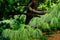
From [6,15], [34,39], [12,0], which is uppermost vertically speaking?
[12,0]

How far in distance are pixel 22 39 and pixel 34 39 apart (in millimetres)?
72

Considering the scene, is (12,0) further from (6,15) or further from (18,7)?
(18,7)

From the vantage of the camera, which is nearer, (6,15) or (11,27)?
(11,27)

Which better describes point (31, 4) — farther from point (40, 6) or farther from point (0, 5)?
point (40, 6)

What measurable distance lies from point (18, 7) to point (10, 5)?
21 centimetres

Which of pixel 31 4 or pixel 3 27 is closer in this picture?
pixel 3 27

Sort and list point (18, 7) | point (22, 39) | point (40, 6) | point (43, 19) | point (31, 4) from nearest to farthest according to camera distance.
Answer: point (22, 39) < point (43, 19) < point (31, 4) < point (18, 7) < point (40, 6)

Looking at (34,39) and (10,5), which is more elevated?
(10,5)

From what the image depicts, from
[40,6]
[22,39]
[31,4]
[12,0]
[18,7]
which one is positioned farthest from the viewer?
[40,6]

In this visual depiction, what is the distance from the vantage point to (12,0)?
4.28ft

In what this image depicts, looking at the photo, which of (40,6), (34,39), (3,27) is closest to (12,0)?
(3,27)

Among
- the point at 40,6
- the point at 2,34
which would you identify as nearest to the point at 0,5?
the point at 2,34

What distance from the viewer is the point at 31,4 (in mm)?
1414

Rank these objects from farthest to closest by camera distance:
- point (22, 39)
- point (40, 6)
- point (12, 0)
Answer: point (40, 6) → point (12, 0) → point (22, 39)
